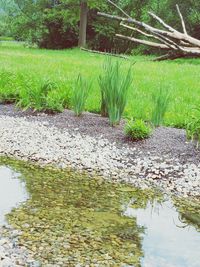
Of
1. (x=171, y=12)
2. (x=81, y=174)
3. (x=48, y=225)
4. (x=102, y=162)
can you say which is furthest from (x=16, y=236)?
A: (x=171, y=12)

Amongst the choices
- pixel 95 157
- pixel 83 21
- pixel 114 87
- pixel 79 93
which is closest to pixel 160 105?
pixel 114 87

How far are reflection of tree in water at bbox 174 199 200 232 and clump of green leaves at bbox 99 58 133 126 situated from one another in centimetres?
328

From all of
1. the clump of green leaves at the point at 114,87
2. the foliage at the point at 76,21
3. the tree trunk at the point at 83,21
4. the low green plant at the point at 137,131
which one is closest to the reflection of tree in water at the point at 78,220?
the low green plant at the point at 137,131

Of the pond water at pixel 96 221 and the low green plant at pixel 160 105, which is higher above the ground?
the low green plant at pixel 160 105

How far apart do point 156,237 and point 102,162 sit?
115 inches

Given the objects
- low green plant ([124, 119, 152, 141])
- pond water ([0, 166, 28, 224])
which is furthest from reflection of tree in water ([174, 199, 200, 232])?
low green plant ([124, 119, 152, 141])

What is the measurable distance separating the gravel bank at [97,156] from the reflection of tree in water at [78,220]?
0.46m

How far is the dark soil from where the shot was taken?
8.34m

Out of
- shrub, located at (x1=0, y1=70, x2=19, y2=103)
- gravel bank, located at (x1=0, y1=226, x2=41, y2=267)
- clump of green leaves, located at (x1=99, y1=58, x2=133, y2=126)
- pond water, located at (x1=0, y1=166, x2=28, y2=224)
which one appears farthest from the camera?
shrub, located at (x1=0, y1=70, x2=19, y2=103)

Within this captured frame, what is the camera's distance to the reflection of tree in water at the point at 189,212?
19.9 ft

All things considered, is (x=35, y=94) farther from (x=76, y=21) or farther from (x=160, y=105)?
(x=76, y=21)

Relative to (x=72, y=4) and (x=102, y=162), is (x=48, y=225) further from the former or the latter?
(x=72, y=4)

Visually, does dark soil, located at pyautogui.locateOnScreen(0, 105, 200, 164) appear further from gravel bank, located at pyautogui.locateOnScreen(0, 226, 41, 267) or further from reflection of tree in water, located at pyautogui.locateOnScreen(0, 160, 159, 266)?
gravel bank, located at pyautogui.locateOnScreen(0, 226, 41, 267)

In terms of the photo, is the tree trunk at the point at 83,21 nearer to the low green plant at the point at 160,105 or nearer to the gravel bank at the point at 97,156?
the gravel bank at the point at 97,156
